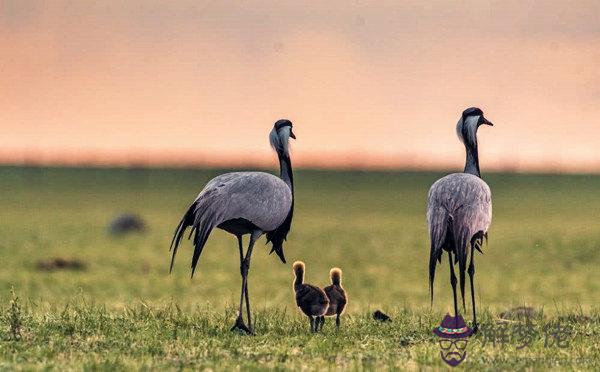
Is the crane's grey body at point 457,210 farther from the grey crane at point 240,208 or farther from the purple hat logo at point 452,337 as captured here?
the grey crane at point 240,208

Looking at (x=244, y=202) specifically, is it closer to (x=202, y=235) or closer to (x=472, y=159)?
(x=202, y=235)

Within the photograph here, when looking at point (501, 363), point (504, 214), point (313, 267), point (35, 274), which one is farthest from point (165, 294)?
point (504, 214)

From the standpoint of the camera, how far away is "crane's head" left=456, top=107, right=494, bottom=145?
14.1 metres

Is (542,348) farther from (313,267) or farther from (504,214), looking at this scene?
(504,214)

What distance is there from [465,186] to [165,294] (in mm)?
19834

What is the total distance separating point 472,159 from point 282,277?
2322cm

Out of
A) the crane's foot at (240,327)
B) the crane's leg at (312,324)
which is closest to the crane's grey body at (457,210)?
the crane's leg at (312,324)

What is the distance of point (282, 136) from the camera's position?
45.5ft


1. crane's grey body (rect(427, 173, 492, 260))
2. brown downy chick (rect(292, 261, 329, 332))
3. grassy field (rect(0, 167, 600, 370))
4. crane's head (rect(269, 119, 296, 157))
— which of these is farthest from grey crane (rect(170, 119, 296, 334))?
crane's grey body (rect(427, 173, 492, 260))

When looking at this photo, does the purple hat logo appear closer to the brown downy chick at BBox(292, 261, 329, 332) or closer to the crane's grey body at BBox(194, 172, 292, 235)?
the brown downy chick at BBox(292, 261, 329, 332)

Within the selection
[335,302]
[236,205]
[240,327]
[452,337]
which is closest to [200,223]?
[236,205]

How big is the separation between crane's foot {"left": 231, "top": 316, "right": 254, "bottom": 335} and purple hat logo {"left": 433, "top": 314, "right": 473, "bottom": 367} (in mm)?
2649

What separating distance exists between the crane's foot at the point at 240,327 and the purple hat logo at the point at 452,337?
2.65 m

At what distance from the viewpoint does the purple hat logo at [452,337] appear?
11.5 metres
